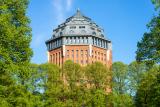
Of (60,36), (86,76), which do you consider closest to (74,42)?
(60,36)

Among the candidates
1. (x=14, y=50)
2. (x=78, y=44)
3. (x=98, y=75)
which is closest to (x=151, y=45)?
(x=14, y=50)

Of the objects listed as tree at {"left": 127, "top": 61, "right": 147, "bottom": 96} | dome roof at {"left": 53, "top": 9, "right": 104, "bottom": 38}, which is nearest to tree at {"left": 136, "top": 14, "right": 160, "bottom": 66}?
tree at {"left": 127, "top": 61, "right": 147, "bottom": 96}

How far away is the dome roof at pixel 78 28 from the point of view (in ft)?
465

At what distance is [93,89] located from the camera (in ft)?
294

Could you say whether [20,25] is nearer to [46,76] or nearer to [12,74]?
[12,74]

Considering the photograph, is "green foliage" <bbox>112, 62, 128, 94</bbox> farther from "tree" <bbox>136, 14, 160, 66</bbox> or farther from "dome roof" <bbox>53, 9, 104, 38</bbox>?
"tree" <bbox>136, 14, 160, 66</bbox>

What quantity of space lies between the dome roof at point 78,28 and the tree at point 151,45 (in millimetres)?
104607

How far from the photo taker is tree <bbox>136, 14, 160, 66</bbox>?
34.6 m

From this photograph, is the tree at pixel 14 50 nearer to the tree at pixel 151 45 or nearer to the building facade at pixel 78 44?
the tree at pixel 151 45

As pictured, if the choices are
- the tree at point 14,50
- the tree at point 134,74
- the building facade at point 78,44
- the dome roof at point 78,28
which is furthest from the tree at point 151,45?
the dome roof at point 78,28

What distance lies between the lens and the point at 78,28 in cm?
14300

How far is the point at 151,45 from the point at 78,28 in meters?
108

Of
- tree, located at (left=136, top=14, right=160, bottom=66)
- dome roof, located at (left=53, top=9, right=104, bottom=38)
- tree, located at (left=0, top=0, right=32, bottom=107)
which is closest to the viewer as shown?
tree, located at (left=0, top=0, right=32, bottom=107)

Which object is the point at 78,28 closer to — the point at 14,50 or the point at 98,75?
the point at 98,75
